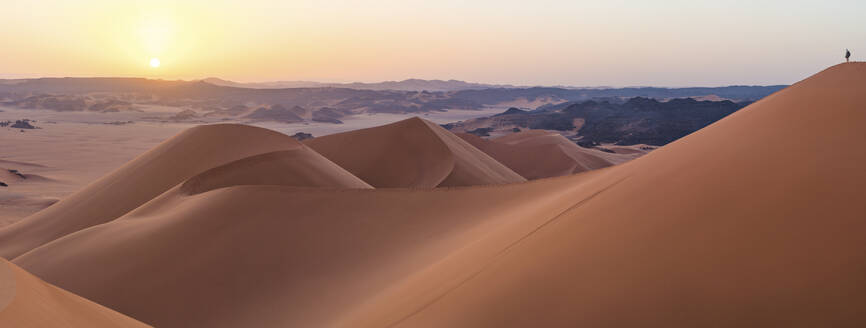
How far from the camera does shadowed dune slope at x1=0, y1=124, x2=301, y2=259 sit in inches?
639

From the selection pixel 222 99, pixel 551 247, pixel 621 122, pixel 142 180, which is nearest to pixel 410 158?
pixel 142 180

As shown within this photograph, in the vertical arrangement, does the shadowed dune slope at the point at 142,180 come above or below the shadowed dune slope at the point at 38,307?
below

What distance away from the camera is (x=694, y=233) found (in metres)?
4.07

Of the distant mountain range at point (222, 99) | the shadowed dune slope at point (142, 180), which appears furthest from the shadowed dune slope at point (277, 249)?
the distant mountain range at point (222, 99)

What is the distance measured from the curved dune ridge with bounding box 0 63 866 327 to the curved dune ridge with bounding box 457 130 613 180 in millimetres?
33489

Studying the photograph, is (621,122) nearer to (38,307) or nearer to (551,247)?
(551,247)

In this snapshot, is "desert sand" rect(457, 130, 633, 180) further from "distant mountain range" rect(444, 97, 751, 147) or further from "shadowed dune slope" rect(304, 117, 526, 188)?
"distant mountain range" rect(444, 97, 751, 147)

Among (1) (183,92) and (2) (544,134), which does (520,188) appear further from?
(1) (183,92)

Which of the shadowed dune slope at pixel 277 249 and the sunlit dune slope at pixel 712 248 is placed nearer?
the sunlit dune slope at pixel 712 248

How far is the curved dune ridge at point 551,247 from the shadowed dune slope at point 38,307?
246 cm

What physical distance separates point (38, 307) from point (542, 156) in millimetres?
43908

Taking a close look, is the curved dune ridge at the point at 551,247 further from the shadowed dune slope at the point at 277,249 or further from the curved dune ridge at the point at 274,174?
the curved dune ridge at the point at 274,174

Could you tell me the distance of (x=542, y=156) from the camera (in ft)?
151

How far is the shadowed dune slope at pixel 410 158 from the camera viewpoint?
27266 mm
